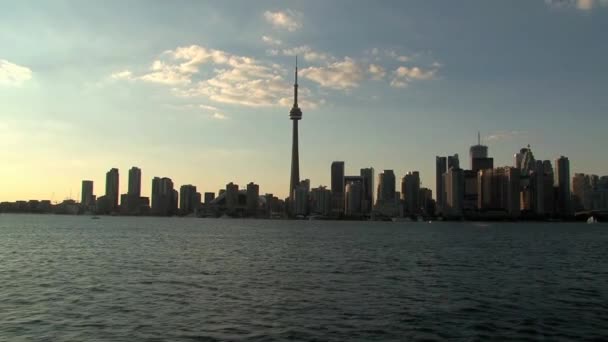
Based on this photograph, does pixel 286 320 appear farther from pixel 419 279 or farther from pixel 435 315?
pixel 419 279

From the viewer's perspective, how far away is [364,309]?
3878 cm

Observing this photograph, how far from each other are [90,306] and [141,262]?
3169 centimetres

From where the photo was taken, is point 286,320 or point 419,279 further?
point 419,279

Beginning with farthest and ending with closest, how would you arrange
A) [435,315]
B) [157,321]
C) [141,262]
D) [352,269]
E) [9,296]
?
1. [141,262]
2. [352,269]
3. [9,296]
4. [435,315]
5. [157,321]

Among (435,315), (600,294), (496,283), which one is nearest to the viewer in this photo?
(435,315)

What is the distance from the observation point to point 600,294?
1876 inches

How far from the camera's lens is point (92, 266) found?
65312mm

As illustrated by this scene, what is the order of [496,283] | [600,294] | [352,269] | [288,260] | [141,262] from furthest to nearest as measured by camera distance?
[288,260] < [141,262] < [352,269] < [496,283] < [600,294]

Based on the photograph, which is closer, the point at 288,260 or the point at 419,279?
the point at 419,279

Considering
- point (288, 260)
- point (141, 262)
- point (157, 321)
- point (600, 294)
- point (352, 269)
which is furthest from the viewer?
point (288, 260)

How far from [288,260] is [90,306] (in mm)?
39588

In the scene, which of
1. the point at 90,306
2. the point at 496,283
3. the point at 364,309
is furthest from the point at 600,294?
the point at 90,306

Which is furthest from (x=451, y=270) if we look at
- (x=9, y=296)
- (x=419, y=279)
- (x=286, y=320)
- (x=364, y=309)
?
(x=9, y=296)

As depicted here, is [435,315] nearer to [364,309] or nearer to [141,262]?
[364,309]
